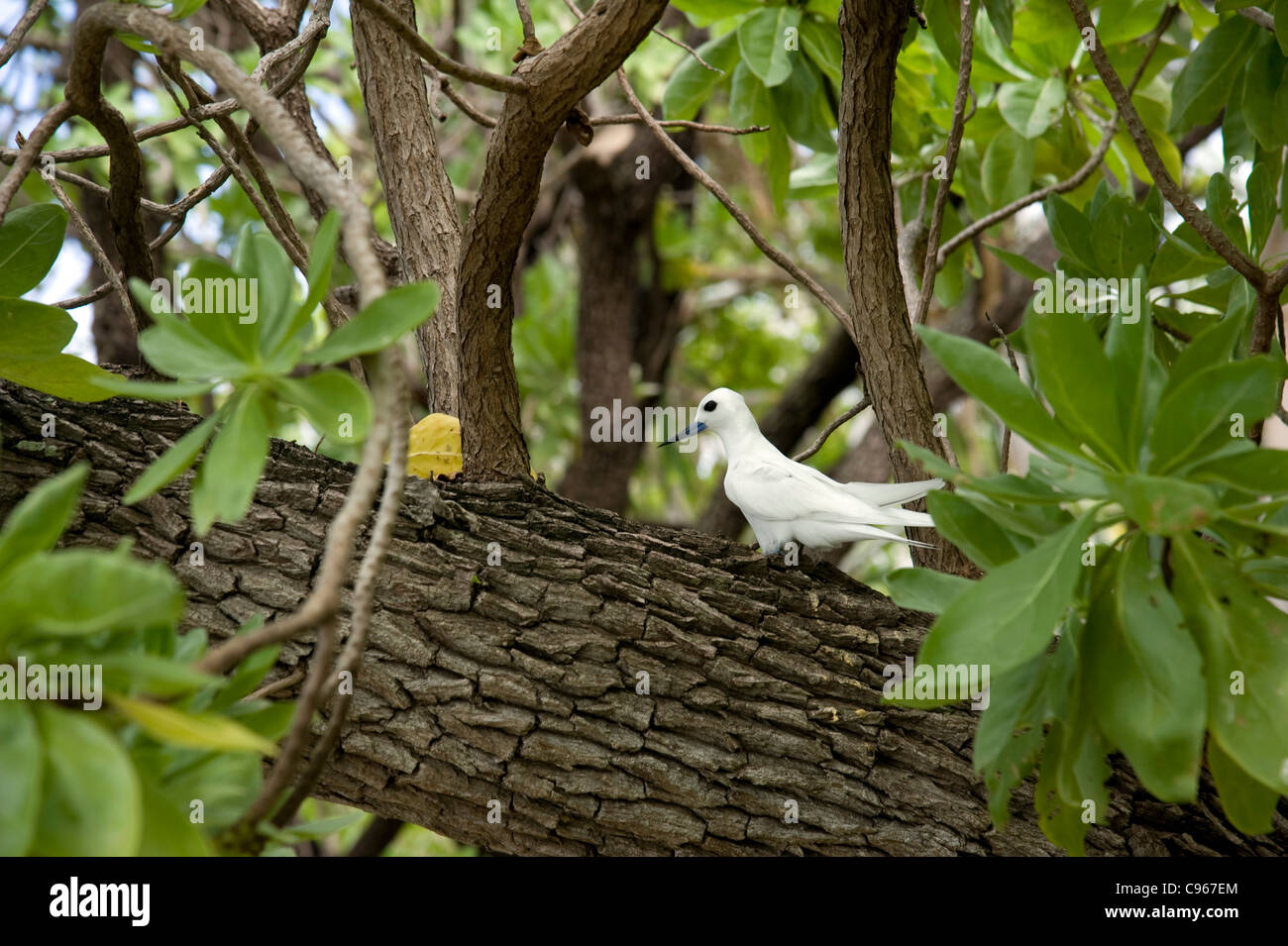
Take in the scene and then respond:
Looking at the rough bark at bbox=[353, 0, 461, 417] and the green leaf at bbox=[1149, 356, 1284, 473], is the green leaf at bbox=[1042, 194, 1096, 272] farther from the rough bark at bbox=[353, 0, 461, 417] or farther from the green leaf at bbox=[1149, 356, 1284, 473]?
the rough bark at bbox=[353, 0, 461, 417]

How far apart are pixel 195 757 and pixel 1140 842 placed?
38.5 inches

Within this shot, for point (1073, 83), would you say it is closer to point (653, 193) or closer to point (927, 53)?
point (927, 53)

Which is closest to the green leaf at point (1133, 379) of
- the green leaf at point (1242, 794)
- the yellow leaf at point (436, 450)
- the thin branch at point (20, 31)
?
the green leaf at point (1242, 794)

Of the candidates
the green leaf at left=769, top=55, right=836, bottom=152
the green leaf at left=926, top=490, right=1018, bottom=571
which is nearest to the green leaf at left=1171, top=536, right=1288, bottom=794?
the green leaf at left=926, top=490, right=1018, bottom=571

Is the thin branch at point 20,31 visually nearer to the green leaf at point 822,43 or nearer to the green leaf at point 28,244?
the green leaf at point 28,244

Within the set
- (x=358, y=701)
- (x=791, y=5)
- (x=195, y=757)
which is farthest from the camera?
(x=791, y=5)

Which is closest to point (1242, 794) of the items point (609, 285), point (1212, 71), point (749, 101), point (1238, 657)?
point (1238, 657)

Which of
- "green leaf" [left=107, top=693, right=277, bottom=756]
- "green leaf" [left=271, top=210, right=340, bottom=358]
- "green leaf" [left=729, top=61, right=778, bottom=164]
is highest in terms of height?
"green leaf" [left=729, top=61, right=778, bottom=164]

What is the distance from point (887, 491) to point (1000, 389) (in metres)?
0.44

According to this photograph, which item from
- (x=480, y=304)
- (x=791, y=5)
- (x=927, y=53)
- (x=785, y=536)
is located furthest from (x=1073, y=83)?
(x=480, y=304)

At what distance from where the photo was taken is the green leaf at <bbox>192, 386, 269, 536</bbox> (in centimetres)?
67

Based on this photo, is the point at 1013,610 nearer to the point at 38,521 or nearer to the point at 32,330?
the point at 38,521

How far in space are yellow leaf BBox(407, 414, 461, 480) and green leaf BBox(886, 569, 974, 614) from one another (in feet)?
2.05

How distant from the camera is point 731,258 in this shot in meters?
5.45
